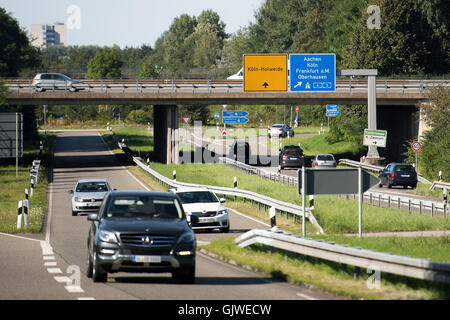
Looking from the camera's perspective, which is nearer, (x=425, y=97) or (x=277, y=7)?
(x=425, y=97)

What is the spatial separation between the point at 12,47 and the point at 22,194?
71.9 m

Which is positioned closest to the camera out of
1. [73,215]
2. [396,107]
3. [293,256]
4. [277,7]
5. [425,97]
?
[293,256]

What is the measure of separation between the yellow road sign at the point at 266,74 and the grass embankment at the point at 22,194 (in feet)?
43.8

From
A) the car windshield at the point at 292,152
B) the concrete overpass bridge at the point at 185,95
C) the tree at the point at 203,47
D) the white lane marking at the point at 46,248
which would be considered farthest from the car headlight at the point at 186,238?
the tree at the point at 203,47

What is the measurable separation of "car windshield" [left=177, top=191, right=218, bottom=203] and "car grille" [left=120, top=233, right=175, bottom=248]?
43.9ft

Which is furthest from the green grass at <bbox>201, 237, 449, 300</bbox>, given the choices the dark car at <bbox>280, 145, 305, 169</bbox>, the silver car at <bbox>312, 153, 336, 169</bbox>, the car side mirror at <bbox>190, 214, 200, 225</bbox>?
the dark car at <bbox>280, 145, 305, 169</bbox>

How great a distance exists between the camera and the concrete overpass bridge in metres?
60.5

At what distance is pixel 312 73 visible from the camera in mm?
55406

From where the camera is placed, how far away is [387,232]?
26.8 meters

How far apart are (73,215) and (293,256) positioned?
16524mm

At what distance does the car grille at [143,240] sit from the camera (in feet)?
46.6

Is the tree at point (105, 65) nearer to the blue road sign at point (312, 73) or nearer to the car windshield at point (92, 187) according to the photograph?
the blue road sign at point (312, 73)
